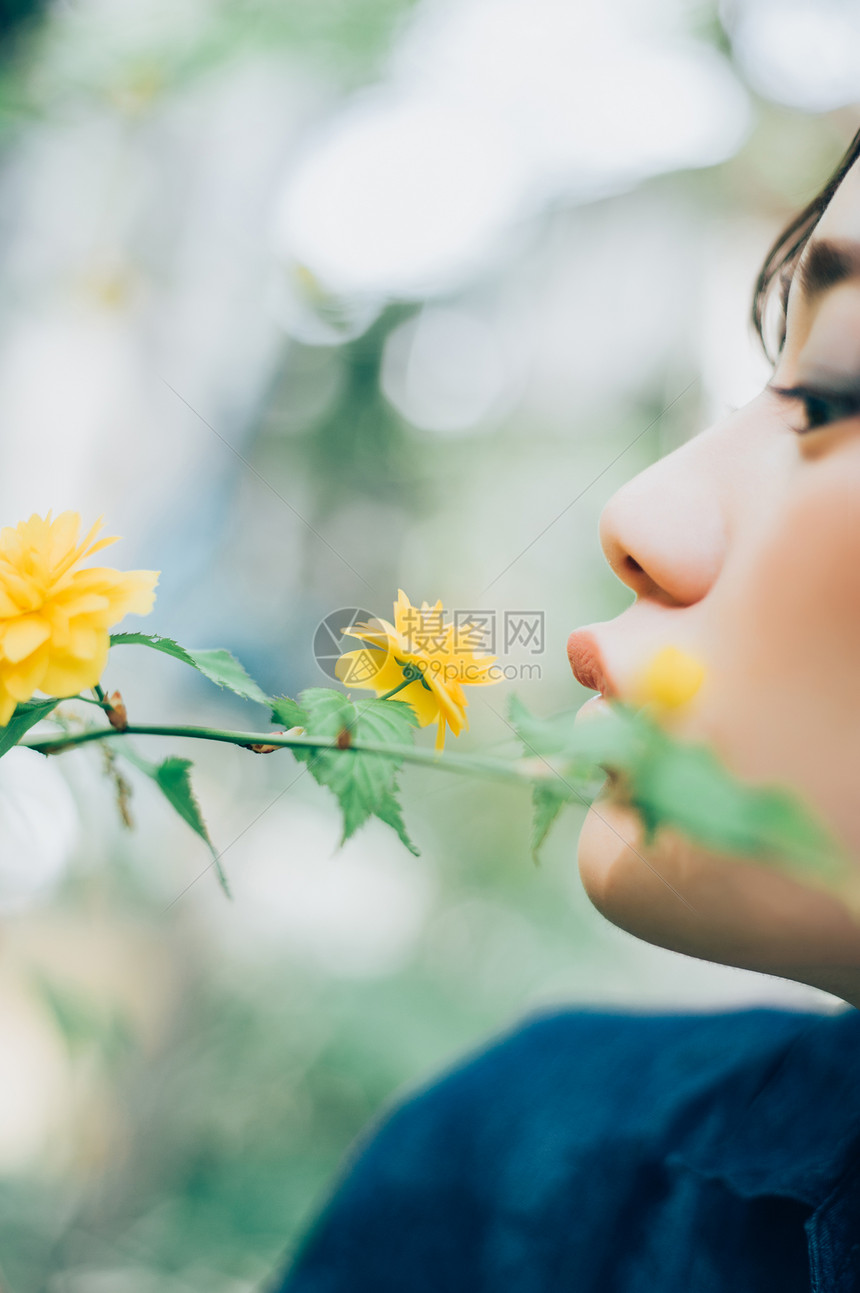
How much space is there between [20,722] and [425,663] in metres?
0.10

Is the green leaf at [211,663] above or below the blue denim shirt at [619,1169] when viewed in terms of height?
above

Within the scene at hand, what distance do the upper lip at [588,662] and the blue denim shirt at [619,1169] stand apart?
0.25 m

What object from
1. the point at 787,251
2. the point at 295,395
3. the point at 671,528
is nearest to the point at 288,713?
the point at 671,528

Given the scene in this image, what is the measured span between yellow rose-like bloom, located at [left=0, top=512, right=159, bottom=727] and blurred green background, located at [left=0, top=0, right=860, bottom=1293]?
0.33m

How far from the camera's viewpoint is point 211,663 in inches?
8.8

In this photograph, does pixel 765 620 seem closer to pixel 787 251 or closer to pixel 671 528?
pixel 671 528

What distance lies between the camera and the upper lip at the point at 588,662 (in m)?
0.28

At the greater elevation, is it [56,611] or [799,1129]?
[56,611]

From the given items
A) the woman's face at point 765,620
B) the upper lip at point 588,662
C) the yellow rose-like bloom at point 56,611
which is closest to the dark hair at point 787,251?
the woman's face at point 765,620

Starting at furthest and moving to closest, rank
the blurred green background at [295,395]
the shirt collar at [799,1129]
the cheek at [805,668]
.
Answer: the blurred green background at [295,395], the shirt collar at [799,1129], the cheek at [805,668]

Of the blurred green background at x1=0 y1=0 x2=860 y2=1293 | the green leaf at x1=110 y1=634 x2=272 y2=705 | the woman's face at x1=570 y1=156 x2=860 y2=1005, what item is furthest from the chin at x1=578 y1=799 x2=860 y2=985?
the blurred green background at x1=0 y1=0 x2=860 y2=1293

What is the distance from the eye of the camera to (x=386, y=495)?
967 mm

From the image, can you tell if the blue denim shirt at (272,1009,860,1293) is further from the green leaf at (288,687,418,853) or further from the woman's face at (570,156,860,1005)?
the green leaf at (288,687,418,853)

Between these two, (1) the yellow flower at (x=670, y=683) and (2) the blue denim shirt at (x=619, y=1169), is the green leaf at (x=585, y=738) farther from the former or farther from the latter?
(2) the blue denim shirt at (x=619, y=1169)
